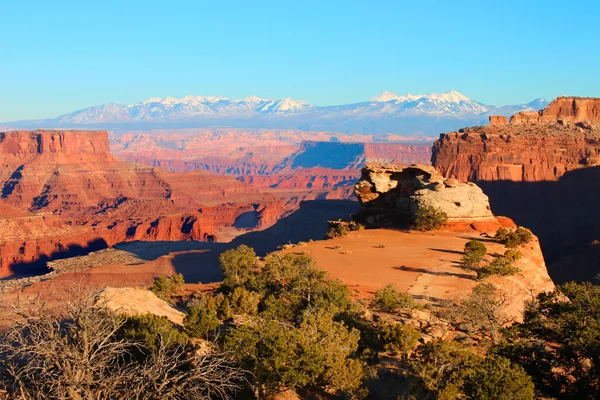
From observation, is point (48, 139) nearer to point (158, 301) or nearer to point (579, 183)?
point (579, 183)

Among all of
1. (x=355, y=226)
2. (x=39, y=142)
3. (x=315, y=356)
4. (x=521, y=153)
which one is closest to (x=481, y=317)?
(x=315, y=356)

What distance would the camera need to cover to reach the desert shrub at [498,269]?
78.8 ft

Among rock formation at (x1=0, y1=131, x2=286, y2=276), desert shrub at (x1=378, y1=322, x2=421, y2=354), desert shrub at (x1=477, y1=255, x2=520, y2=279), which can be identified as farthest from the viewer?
rock formation at (x1=0, y1=131, x2=286, y2=276)

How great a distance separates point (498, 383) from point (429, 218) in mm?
22934

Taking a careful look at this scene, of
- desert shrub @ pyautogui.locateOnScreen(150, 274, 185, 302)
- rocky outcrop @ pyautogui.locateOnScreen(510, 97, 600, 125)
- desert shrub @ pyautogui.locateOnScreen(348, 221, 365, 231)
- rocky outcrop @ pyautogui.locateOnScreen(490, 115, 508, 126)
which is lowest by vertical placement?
desert shrub @ pyautogui.locateOnScreen(150, 274, 185, 302)

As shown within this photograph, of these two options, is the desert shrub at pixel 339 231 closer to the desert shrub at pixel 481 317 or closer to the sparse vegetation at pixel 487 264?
the sparse vegetation at pixel 487 264

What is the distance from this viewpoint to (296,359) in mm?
13109

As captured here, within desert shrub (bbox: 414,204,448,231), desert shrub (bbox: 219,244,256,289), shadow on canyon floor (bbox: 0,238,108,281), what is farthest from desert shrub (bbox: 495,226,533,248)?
shadow on canyon floor (bbox: 0,238,108,281)

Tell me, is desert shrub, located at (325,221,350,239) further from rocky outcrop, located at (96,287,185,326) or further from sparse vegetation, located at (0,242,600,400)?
sparse vegetation, located at (0,242,600,400)

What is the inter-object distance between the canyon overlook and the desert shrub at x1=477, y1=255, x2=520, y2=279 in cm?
3705

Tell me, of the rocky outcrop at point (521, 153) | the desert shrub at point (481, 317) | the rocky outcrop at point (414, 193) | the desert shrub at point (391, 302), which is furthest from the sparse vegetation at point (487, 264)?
the rocky outcrop at point (521, 153)

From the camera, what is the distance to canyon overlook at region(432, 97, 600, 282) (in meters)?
66.7

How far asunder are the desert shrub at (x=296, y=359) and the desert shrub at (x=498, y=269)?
37.0 ft

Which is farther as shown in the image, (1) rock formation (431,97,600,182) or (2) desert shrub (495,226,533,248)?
(1) rock formation (431,97,600,182)
